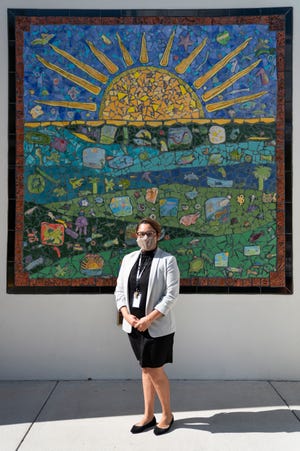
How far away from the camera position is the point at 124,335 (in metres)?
4.96

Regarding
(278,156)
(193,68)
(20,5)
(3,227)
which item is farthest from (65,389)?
(20,5)

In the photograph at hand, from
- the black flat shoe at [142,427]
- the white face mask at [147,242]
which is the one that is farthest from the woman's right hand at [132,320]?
the black flat shoe at [142,427]

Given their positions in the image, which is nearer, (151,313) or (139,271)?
(151,313)

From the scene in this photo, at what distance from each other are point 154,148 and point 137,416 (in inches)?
107

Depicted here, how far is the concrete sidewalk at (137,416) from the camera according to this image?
138 inches

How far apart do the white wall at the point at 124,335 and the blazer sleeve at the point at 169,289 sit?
126cm

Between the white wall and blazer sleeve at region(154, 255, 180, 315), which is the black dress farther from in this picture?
the white wall

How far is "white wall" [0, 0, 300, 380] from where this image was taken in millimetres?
4922

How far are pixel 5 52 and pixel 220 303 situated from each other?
12.1 feet

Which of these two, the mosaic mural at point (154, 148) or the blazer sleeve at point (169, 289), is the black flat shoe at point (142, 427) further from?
the mosaic mural at point (154, 148)

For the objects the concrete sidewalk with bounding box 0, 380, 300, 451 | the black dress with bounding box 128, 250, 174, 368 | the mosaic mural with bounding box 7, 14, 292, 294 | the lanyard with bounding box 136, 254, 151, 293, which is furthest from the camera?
the mosaic mural with bounding box 7, 14, 292, 294

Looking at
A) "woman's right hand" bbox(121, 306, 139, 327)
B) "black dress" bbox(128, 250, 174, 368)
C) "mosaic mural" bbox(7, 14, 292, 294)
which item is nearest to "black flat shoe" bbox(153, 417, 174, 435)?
"black dress" bbox(128, 250, 174, 368)

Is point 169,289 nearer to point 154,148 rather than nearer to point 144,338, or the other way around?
point 144,338

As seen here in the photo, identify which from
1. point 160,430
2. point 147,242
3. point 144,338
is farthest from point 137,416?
point 147,242
